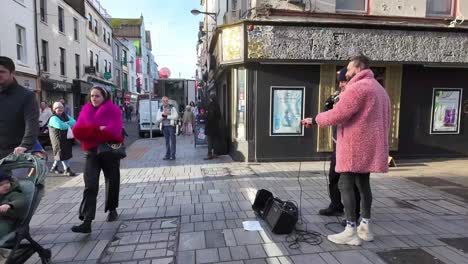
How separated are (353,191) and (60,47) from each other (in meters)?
22.6

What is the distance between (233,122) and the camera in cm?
994

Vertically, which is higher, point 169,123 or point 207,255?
point 169,123

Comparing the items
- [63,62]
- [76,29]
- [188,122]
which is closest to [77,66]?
[76,29]

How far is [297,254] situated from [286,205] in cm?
80

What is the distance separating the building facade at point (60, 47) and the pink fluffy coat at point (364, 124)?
19142 millimetres

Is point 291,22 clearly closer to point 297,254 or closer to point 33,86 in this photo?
point 297,254

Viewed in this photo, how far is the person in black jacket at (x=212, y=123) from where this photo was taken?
1002cm

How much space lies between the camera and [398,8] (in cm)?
950

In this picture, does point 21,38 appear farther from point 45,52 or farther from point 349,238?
point 349,238

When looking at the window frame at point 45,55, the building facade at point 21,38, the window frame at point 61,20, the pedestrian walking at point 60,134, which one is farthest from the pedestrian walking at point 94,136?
the window frame at point 61,20

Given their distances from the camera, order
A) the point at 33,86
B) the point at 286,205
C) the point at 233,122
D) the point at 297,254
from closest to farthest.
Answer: the point at 297,254
the point at 286,205
the point at 233,122
the point at 33,86

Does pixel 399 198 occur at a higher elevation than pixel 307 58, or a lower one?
lower

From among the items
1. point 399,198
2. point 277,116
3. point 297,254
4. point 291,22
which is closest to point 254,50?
point 291,22

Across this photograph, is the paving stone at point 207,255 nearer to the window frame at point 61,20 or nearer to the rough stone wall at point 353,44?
the rough stone wall at point 353,44
